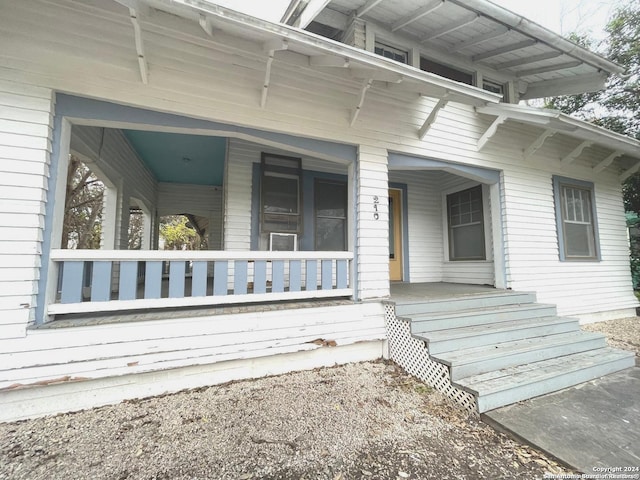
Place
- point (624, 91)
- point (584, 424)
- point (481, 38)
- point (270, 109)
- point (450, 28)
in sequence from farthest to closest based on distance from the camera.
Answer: point (624, 91) < point (481, 38) < point (450, 28) < point (270, 109) < point (584, 424)

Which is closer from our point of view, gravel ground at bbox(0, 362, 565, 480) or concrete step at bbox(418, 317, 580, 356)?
gravel ground at bbox(0, 362, 565, 480)

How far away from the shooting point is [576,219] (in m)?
5.36

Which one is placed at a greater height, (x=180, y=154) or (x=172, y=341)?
(x=180, y=154)

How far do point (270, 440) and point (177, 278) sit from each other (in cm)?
165

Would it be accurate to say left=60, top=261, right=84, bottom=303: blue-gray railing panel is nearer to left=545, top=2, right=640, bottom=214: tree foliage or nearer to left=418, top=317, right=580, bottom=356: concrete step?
left=418, top=317, right=580, bottom=356: concrete step

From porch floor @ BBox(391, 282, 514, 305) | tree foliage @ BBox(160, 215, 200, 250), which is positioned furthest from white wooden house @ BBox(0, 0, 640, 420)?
tree foliage @ BBox(160, 215, 200, 250)

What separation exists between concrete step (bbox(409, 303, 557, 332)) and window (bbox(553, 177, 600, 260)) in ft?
6.93

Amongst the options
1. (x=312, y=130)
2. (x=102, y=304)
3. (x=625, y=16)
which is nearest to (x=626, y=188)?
(x=625, y=16)

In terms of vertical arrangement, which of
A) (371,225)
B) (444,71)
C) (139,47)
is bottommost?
(371,225)

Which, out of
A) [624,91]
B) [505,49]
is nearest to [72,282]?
[505,49]

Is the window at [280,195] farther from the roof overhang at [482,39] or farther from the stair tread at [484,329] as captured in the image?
the stair tread at [484,329]

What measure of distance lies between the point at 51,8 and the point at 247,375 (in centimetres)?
362

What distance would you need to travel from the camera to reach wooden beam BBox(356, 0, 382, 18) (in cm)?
349

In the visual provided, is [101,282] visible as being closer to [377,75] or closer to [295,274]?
[295,274]
